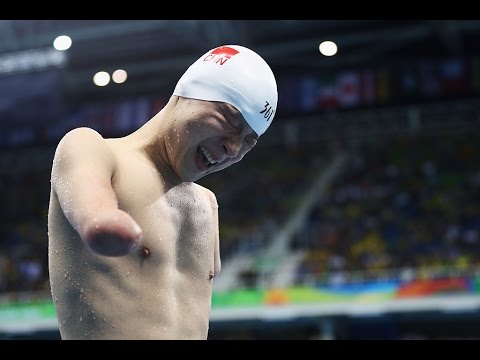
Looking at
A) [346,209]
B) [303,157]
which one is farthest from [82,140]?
[303,157]

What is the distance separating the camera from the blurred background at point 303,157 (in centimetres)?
1166

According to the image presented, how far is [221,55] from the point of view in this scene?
1.67m

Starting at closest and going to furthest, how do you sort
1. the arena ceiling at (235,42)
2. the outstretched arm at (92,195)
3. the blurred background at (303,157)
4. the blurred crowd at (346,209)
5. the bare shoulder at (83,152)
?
the outstretched arm at (92,195)
the bare shoulder at (83,152)
the blurred background at (303,157)
the blurred crowd at (346,209)
the arena ceiling at (235,42)

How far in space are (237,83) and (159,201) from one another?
0.29m

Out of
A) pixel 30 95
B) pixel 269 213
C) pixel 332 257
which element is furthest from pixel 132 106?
pixel 332 257

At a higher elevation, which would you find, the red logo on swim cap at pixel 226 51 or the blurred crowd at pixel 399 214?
the blurred crowd at pixel 399 214

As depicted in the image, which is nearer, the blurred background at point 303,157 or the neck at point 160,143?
the neck at point 160,143

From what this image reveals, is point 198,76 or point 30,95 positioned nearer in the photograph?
point 198,76

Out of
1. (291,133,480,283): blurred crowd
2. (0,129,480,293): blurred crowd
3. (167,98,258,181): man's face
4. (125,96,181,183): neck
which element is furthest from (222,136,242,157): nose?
(0,129,480,293): blurred crowd

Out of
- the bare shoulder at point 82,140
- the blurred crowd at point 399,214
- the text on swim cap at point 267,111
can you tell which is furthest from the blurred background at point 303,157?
the bare shoulder at point 82,140

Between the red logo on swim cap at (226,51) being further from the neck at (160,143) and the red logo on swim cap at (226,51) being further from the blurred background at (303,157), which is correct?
the blurred background at (303,157)

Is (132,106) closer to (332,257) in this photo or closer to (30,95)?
(30,95)
